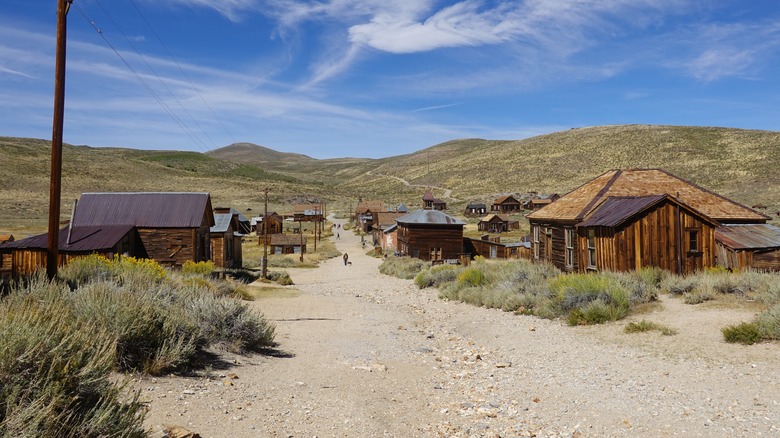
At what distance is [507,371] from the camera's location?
31.3 feet

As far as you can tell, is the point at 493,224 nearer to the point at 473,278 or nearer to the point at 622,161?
the point at 473,278

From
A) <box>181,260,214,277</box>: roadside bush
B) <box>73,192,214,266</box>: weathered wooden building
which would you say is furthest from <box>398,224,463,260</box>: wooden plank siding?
<box>181,260,214,277</box>: roadside bush

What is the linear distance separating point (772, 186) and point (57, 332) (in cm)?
9316

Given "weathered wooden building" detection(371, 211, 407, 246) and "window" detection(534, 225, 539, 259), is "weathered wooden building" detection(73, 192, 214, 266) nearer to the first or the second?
"window" detection(534, 225, 539, 259)

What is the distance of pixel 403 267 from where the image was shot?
31906 millimetres

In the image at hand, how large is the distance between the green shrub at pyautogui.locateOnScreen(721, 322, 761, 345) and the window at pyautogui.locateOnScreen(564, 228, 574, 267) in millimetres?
11458

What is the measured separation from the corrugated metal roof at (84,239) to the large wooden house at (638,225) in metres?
19.2

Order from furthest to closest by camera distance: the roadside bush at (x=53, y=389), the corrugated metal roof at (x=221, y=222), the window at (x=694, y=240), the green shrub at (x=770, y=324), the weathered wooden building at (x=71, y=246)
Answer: the corrugated metal roof at (x=221, y=222) → the weathered wooden building at (x=71, y=246) → the window at (x=694, y=240) → the green shrub at (x=770, y=324) → the roadside bush at (x=53, y=389)

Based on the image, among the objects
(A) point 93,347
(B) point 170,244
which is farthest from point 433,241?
(A) point 93,347

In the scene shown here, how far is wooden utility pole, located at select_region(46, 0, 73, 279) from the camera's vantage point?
31.6ft

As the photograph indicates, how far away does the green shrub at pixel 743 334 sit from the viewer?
9008mm

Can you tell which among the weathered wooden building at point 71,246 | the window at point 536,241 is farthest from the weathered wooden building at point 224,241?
the window at point 536,241

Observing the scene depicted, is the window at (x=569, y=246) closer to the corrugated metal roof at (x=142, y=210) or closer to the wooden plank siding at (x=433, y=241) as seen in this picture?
the wooden plank siding at (x=433, y=241)

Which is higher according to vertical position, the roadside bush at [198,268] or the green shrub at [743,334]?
the roadside bush at [198,268]
